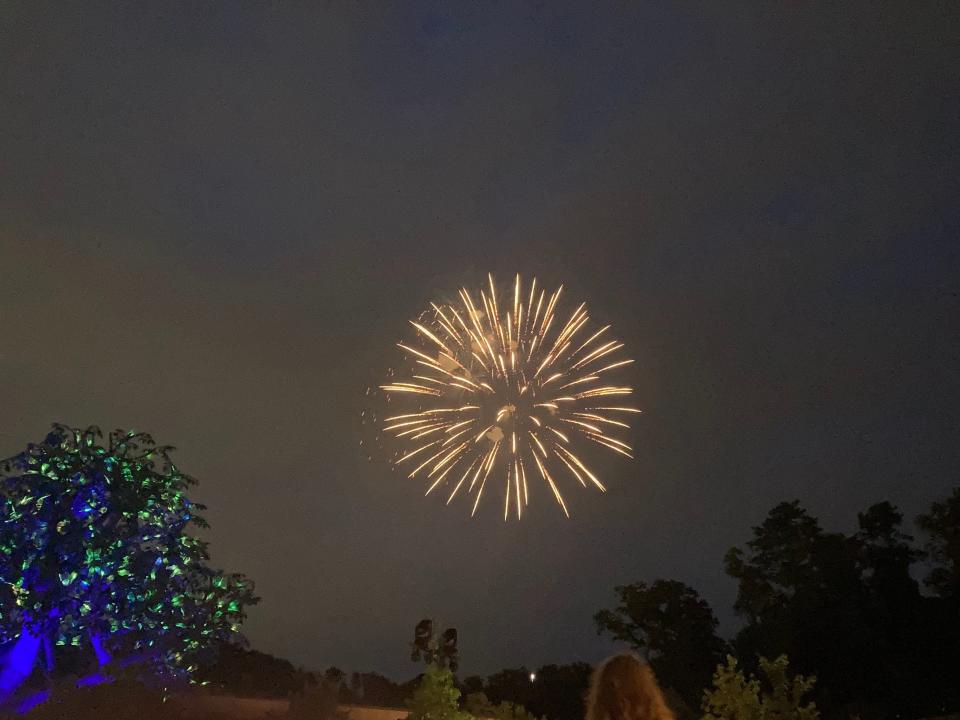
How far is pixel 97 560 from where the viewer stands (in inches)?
1047

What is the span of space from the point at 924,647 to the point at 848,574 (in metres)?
4.99

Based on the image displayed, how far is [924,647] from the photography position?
4012 cm

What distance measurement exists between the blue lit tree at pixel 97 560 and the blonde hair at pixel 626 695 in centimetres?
2438

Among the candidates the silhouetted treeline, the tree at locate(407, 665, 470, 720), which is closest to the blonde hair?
the tree at locate(407, 665, 470, 720)

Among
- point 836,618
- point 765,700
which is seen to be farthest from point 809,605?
point 765,700

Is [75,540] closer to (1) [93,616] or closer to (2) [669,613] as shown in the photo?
(1) [93,616]

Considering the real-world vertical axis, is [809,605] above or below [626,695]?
above

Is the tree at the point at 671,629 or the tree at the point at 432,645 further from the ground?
the tree at the point at 671,629

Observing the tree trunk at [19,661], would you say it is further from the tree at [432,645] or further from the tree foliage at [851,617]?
the tree foliage at [851,617]

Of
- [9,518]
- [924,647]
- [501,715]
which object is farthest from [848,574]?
[9,518]

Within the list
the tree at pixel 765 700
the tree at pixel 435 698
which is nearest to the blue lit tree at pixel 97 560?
the tree at pixel 435 698

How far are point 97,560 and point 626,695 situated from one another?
24.7 metres

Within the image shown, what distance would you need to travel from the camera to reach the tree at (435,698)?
18.7 metres

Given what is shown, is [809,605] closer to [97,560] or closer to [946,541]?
[946,541]
